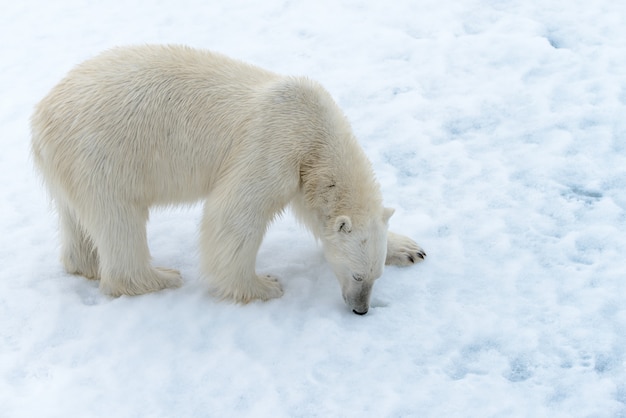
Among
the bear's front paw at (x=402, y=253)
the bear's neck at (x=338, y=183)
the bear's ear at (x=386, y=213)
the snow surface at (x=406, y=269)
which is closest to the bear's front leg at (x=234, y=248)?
the snow surface at (x=406, y=269)

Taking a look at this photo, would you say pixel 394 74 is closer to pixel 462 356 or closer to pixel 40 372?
pixel 462 356

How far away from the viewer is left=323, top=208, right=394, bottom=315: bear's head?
4.87m

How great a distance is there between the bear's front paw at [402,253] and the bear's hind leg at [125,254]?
1.51 meters

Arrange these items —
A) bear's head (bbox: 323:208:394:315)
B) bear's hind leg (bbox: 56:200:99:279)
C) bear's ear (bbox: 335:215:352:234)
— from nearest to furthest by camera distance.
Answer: bear's ear (bbox: 335:215:352:234) < bear's head (bbox: 323:208:394:315) < bear's hind leg (bbox: 56:200:99:279)

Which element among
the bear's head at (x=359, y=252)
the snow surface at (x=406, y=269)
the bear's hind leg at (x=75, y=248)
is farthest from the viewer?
the bear's hind leg at (x=75, y=248)

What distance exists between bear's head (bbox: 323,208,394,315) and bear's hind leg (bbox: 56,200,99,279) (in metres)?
1.68

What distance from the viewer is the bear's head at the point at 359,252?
4.87 m

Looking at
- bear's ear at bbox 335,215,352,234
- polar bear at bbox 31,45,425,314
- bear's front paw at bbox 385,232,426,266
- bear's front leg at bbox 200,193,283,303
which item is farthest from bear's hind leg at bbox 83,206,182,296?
bear's front paw at bbox 385,232,426,266

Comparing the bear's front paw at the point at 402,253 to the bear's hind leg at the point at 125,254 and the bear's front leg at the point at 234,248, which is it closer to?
the bear's front leg at the point at 234,248

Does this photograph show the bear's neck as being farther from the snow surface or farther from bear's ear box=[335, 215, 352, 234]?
the snow surface

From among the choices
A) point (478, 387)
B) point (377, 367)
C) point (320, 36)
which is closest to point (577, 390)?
point (478, 387)

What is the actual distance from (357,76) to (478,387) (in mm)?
4045

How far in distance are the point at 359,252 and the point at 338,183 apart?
0.46 metres

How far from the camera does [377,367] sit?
460 cm
